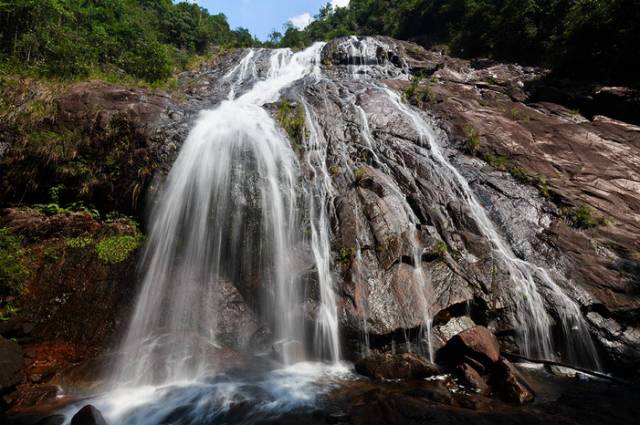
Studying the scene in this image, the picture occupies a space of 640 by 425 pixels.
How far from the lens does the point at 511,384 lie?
525 centimetres

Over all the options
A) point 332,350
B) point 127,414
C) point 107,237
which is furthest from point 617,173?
point 107,237

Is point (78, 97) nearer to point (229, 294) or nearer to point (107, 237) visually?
point (107, 237)

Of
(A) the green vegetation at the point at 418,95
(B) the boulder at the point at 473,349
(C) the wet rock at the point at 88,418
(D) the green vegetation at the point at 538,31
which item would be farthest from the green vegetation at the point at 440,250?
(D) the green vegetation at the point at 538,31

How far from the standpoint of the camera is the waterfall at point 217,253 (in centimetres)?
640

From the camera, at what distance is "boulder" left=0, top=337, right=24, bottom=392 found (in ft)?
16.2

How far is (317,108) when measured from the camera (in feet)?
43.2

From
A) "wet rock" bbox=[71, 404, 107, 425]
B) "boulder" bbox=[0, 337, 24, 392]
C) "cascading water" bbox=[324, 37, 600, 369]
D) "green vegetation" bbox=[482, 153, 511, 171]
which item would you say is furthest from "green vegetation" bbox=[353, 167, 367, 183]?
"boulder" bbox=[0, 337, 24, 392]

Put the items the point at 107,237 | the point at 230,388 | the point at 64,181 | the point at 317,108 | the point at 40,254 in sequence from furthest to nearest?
the point at 317,108 → the point at 64,181 → the point at 107,237 → the point at 40,254 → the point at 230,388

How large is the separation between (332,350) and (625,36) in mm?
19304

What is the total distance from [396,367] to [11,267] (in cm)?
788

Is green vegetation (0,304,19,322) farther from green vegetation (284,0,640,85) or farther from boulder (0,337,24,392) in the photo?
green vegetation (284,0,640,85)

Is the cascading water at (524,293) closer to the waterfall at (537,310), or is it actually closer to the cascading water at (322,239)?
the waterfall at (537,310)

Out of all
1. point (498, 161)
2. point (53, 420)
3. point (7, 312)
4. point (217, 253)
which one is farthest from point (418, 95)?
point (53, 420)

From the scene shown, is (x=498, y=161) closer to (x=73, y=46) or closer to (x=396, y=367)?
(x=396, y=367)
